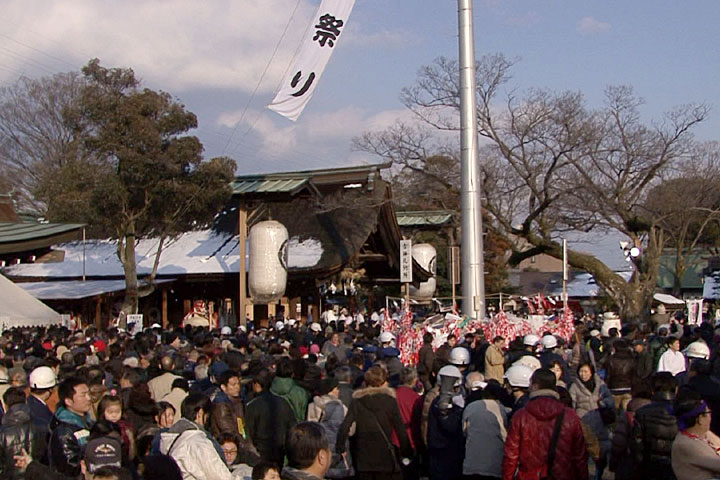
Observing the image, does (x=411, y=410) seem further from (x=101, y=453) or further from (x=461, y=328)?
Result: (x=461, y=328)

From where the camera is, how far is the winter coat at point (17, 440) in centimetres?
527

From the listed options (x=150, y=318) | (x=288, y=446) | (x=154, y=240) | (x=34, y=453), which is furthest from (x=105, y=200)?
(x=288, y=446)

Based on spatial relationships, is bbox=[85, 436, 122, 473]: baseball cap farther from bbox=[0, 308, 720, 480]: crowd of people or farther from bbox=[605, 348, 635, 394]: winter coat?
bbox=[605, 348, 635, 394]: winter coat

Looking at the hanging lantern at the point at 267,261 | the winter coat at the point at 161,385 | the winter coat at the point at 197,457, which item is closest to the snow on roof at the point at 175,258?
the hanging lantern at the point at 267,261

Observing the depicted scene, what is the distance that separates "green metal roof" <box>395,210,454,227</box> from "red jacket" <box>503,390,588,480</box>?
3395cm

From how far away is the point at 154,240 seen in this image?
31016mm

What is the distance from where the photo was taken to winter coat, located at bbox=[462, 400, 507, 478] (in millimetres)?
6062

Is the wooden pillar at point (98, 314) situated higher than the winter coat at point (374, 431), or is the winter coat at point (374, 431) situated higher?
the wooden pillar at point (98, 314)

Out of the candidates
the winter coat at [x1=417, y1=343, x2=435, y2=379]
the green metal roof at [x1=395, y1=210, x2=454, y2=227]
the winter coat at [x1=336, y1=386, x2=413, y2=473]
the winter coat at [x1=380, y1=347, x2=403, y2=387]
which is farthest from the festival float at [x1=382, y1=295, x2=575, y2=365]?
the green metal roof at [x1=395, y1=210, x2=454, y2=227]

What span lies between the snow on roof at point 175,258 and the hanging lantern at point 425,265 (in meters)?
8.00

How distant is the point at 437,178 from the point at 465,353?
59.2 ft

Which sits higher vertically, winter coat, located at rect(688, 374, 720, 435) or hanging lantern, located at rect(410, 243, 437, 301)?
hanging lantern, located at rect(410, 243, 437, 301)

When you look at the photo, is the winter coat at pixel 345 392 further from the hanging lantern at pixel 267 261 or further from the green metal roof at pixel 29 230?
the hanging lantern at pixel 267 261

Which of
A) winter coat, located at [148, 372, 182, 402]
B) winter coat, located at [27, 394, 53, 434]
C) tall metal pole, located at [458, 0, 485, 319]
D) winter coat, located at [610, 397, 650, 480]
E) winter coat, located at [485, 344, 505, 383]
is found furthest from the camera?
tall metal pole, located at [458, 0, 485, 319]
